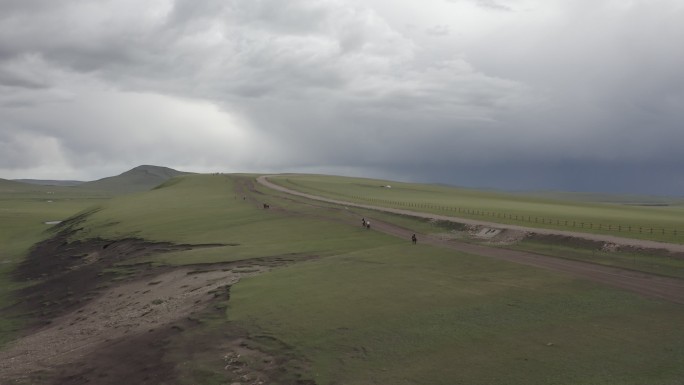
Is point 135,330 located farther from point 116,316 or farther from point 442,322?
point 442,322

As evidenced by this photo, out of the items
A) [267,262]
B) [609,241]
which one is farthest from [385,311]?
[609,241]

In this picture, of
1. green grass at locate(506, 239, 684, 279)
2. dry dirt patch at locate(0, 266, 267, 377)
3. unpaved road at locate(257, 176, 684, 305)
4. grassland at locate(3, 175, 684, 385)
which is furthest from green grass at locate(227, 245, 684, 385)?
green grass at locate(506, 239, 684, 279)

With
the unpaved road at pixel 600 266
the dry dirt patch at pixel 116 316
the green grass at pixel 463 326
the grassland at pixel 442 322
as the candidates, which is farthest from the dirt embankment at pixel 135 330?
the unpaved road at pixel 600 266

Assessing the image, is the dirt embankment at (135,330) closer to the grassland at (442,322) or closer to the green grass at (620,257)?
the grassland at (442,322)

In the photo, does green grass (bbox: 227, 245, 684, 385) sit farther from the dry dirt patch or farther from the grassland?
the dry dirt patch

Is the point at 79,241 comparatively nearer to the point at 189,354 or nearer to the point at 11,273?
the point at 11,273
